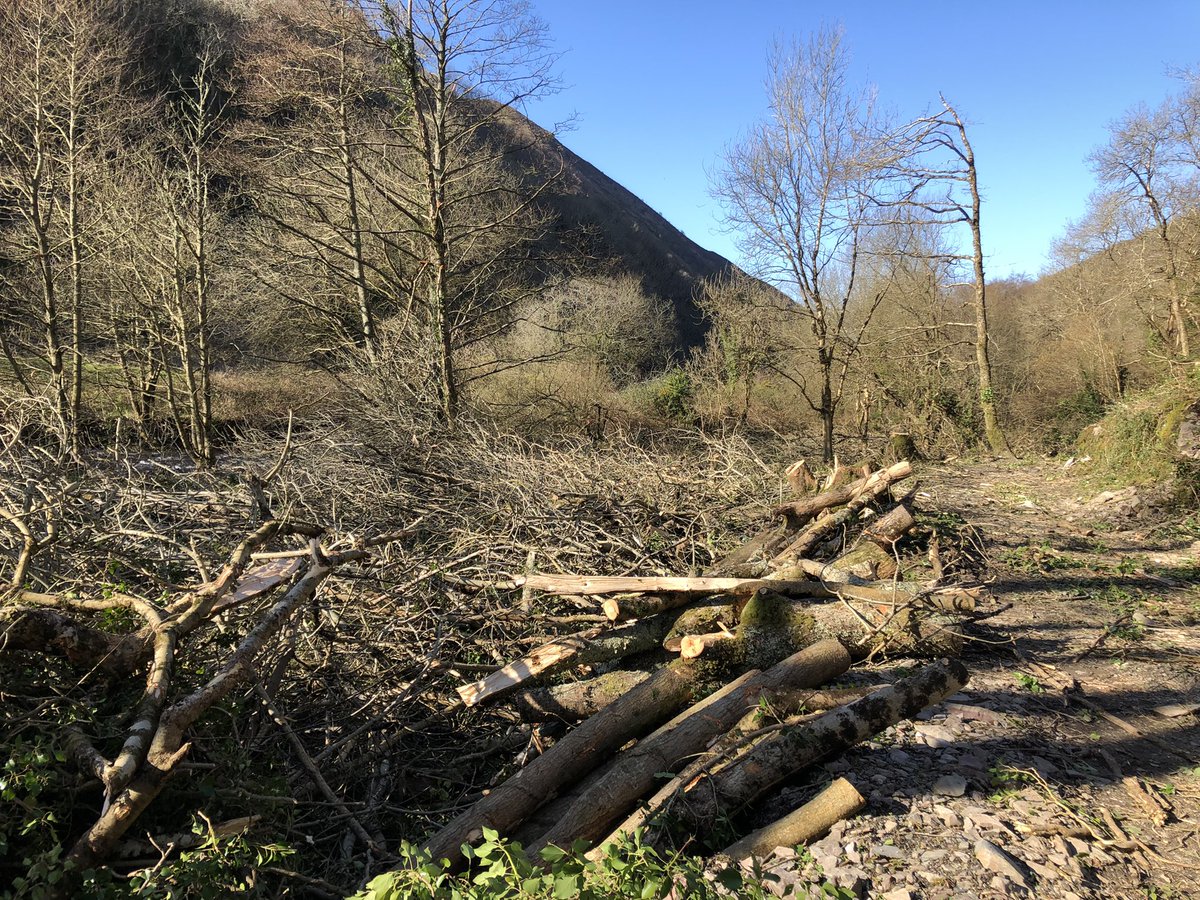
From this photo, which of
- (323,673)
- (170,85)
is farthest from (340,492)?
(170,85)

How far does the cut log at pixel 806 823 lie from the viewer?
2.82m

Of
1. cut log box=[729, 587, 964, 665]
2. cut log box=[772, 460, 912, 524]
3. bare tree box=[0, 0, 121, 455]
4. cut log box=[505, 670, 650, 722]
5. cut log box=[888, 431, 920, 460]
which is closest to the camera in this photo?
cut log box=[505, 670, 650, 722]

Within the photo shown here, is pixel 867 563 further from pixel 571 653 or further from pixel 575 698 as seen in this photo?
pixel 575 698

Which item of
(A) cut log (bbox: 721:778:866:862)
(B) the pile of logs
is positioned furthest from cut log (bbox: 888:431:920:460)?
(A) cut log (bbox: 721:778:866:862)

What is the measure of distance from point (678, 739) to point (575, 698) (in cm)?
82

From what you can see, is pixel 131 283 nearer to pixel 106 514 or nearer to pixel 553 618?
pixel 106 514

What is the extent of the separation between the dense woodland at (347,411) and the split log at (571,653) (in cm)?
24

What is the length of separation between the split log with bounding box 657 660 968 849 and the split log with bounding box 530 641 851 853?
0.25 meters

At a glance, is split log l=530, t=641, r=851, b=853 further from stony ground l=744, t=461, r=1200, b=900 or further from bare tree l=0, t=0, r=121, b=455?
bare tree l=0, t=0, r=121, b=455

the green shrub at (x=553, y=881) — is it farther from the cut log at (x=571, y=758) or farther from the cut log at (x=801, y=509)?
the cut log at (x=801, y=509)

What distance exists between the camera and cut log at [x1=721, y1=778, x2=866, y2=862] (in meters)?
2.82

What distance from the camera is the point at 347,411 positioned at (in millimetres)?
10297

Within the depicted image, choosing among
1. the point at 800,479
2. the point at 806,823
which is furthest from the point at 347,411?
the point at 806,823

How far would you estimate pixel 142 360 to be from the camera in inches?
529
